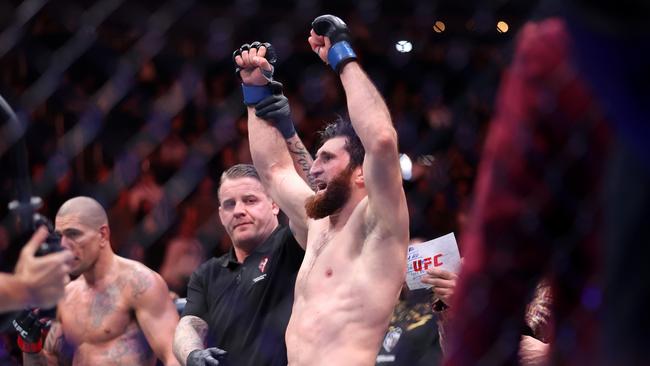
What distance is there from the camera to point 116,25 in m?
3.19

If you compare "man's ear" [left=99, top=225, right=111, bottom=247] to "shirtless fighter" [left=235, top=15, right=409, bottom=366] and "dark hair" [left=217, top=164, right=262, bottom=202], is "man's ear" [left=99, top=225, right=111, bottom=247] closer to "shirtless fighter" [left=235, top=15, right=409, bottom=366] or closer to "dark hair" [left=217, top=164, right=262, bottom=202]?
"dark hair" [left=217, top=164, right=262, bottom=202]

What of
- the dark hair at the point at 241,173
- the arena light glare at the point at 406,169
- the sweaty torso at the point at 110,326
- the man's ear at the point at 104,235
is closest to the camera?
the dark hair at the point at 241,173

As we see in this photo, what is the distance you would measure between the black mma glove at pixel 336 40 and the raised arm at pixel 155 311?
1.38 metres

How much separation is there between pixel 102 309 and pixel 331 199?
4.48ft

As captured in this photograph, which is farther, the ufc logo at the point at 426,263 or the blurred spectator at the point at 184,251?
the blurred spectator at the point at 184,251

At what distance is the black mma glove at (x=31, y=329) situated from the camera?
322 centimetres

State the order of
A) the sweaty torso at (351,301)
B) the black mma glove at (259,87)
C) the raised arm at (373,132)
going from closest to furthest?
the raised arm at (373,132), the sweaty torso at (351,301), the black mma glove at (259,87)

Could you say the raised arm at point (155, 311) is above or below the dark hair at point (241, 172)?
below

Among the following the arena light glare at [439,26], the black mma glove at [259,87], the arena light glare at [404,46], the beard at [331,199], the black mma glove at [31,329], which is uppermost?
the arena light glare at [439,26]

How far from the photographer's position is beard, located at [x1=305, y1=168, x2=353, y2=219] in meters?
2.60

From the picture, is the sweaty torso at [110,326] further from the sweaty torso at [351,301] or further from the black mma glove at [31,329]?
the sweaty torso at [351,301]

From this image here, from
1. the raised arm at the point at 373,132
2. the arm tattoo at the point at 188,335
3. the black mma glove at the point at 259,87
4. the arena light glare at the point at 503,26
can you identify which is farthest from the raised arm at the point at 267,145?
the arena light glare at the point at 503,26

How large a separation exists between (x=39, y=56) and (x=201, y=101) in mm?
736

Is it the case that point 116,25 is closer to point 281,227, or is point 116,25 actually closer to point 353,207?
point 281,227
